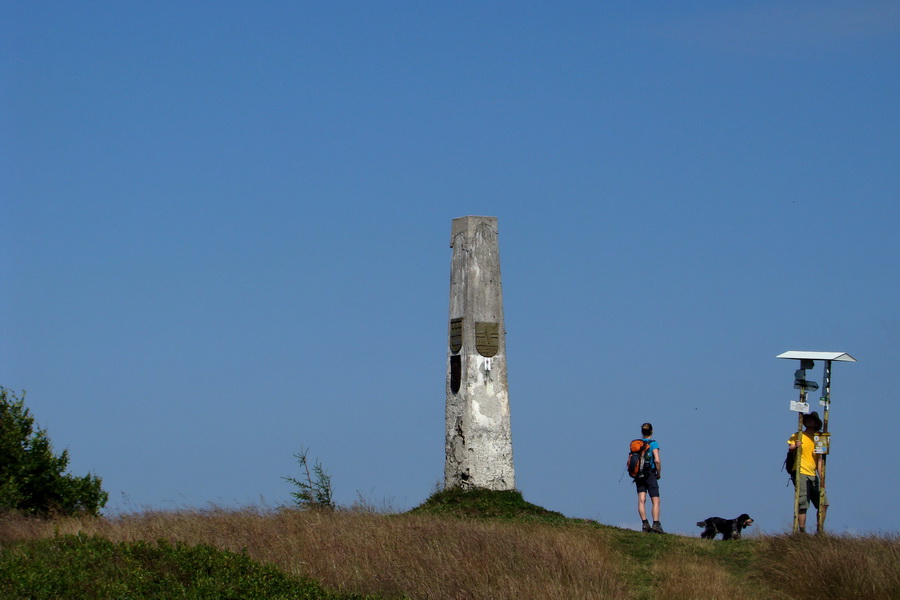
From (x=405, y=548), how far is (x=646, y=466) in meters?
5.30

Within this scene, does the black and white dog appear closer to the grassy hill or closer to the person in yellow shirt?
the grassy hill

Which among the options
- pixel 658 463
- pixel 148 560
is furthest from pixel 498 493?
pixel 148 560

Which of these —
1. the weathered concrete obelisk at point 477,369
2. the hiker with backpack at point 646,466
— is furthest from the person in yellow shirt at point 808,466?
the weathered concrete obelisk at point 477,369

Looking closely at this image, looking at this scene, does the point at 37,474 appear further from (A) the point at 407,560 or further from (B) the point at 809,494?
(B) the point at 809,494

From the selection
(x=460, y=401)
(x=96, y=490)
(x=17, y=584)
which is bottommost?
(x=17, y=584)

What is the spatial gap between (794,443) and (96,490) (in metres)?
12.9

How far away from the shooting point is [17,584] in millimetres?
12344

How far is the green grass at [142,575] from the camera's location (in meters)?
12.1

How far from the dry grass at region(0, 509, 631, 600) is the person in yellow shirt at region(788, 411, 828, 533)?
323 cm

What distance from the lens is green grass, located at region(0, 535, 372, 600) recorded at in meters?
12.1

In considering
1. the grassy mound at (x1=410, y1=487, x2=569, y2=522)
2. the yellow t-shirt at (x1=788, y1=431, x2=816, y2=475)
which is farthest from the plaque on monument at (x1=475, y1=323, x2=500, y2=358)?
the yellow t-shirt at (x1=788, y1=431, x2=816, y2=475)

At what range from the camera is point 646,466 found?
18.6 m

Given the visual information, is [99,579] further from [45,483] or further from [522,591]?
[45,483]

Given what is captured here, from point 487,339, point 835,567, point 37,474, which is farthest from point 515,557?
point 37,474
